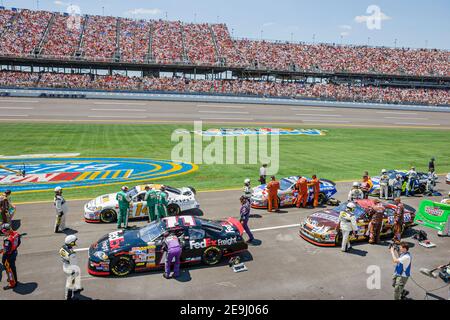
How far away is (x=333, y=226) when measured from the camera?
11.1 metres

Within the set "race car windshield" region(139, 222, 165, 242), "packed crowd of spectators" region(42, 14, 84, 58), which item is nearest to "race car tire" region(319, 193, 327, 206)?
"race car windshield" region(139, 222, 165, 242)

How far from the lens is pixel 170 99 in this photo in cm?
5272

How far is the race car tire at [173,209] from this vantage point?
13606mm

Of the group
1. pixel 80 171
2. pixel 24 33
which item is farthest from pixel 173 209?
pixel 24 33

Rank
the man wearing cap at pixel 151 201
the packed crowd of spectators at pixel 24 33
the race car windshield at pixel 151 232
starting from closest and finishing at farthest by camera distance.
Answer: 1. the race car windshield at pixel 151 232
2. the man wearing cap at pixel 151 201
3. the packed crowd of spectators at pixel 24 33

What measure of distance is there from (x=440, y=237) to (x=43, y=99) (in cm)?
4909

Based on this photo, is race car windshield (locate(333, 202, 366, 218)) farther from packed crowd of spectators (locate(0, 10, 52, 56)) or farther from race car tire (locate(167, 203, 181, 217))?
packed crowd of spectators (locate(0, 10, 52, 56))

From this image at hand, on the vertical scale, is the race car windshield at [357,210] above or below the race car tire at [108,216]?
above

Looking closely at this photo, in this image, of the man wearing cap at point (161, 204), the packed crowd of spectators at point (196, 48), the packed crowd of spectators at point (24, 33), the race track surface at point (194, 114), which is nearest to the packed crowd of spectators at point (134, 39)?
the packed crowd of spectators at point (196, 48)

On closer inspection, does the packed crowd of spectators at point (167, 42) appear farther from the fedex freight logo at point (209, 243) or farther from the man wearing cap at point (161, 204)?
the fedex freight logo at point (209, 243)

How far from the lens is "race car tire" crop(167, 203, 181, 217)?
44.6 ft

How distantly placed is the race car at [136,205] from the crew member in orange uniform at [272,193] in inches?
118

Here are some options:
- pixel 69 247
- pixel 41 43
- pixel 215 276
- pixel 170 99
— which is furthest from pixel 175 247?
pixel 41 43

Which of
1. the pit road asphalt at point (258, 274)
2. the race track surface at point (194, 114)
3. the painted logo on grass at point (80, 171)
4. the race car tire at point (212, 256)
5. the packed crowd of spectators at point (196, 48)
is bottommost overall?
the pit road asphalt at point (258, 274)
